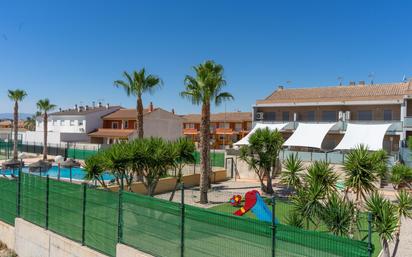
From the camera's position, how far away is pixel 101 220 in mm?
10750

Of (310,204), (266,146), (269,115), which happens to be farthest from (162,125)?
(310,204)

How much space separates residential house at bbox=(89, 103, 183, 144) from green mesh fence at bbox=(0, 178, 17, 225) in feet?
136

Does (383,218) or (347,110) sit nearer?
(383,218)

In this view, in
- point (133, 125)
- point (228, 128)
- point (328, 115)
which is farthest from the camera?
point (228, 128)

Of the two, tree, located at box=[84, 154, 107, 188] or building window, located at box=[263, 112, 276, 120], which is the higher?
building window, located at box=[263, 112, 276, 120]

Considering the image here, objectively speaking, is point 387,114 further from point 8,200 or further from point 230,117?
point 230,117

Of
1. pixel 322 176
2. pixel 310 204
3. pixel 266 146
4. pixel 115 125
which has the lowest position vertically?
pixel 310 204

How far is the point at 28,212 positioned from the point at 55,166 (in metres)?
31.6

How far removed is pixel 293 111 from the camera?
44.9 m

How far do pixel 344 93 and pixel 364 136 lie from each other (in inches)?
574

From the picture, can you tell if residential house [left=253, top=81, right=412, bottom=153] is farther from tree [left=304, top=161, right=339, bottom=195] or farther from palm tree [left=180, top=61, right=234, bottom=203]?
tree [left=304, top=161, right=339, bottom=195]

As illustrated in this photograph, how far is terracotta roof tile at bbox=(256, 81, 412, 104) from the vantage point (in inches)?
1617

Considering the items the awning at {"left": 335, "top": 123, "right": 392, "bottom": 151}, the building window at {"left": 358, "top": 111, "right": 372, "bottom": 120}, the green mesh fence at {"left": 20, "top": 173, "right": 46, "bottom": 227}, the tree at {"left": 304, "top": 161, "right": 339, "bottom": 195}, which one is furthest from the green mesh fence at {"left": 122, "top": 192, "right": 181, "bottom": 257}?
the building window at {"left": 358, "top": 111, "right": 372, "bottom": 120}

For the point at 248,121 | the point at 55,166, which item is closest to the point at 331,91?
the point at 248,121
